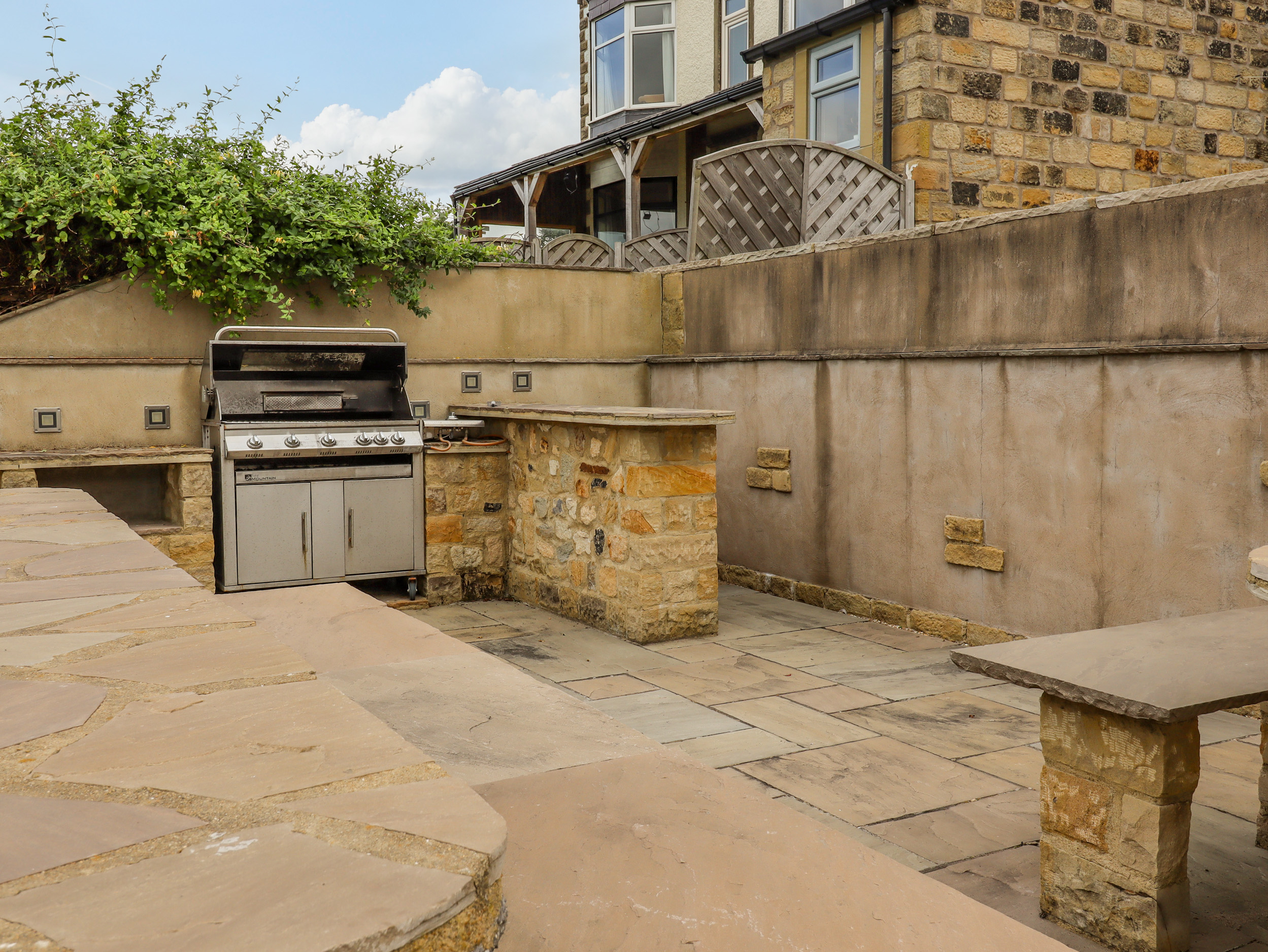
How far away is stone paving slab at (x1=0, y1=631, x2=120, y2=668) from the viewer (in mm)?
1651

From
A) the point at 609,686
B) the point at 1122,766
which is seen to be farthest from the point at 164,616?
the point at 609,686

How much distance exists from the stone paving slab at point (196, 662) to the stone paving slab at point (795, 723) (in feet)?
8.38

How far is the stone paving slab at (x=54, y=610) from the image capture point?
1932 millimetres

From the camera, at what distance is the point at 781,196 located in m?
7.81

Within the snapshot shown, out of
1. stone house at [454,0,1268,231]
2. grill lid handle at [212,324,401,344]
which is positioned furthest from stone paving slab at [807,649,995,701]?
stone house at [454,0,1268,231]

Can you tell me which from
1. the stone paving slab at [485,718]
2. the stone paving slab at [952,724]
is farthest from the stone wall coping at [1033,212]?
the stone paving slab at [485,718]

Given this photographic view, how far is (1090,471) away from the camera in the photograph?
475cm

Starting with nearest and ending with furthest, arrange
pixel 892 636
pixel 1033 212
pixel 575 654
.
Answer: pixel 1033 212 → pixel 575 654 → pixel 892 636

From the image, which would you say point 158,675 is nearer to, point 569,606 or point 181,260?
point 569,606

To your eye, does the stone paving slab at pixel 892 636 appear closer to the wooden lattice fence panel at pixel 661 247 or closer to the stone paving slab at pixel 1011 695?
the stone paving slab at pixel 1011 695

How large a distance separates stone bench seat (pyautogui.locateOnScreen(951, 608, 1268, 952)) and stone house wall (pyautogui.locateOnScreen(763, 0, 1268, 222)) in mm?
6127

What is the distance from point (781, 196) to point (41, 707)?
23.4ft

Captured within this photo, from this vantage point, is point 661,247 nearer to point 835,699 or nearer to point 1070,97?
point 1070,97

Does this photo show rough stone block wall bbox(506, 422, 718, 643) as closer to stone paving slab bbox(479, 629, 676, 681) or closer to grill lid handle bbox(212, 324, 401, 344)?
stone paving slab bbox(479, 629, 676, 681)
